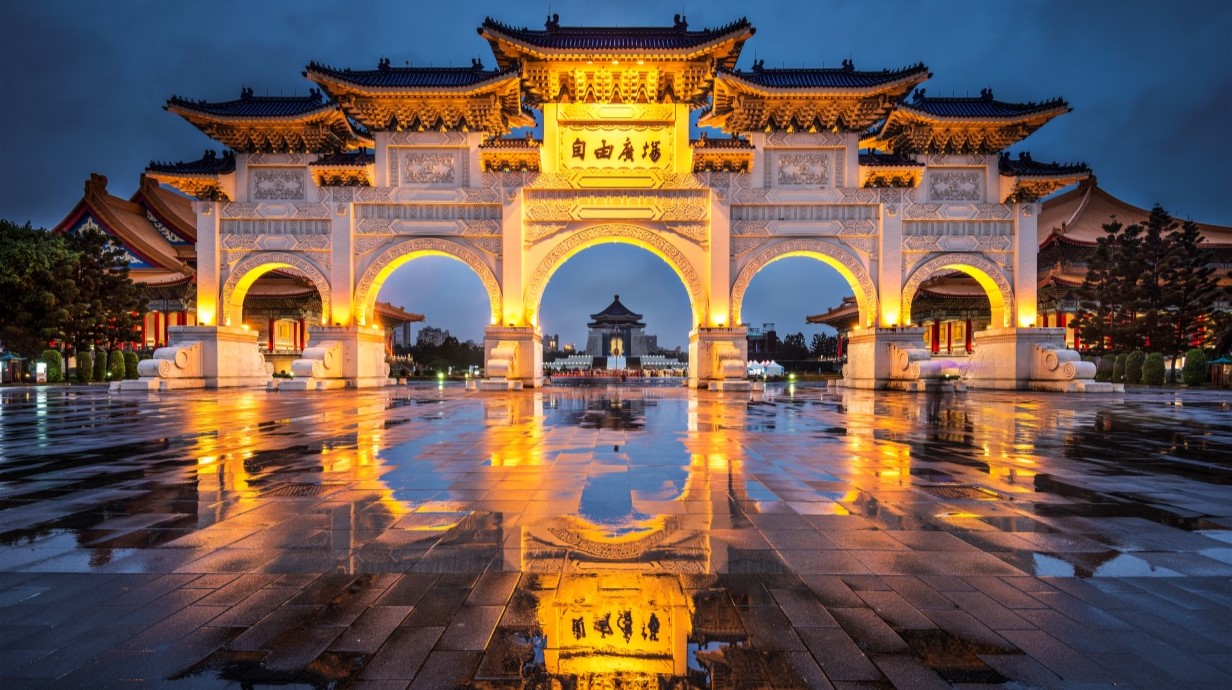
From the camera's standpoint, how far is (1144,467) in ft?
19.3

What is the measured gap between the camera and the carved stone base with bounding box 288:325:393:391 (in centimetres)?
2045

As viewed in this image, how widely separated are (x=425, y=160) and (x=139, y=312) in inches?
694

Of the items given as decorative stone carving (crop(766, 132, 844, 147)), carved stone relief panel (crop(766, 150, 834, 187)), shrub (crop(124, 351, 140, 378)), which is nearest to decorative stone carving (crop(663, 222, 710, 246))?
carved stone relief panel (crop(766, 150, 834, 187))

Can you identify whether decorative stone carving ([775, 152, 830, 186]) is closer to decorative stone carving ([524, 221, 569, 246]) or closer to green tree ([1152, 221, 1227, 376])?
decorative stone carving ([524, 221, 569, 246])

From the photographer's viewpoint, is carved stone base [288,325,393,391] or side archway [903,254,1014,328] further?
side archway [903,254,1014,328]

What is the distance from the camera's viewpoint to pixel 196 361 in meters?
21.4

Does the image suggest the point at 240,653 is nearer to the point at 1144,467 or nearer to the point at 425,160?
the point at 1144,467

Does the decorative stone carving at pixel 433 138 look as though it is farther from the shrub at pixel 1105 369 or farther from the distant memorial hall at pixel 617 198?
the shrub at pixel 1105 369

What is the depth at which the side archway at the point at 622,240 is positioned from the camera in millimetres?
21562

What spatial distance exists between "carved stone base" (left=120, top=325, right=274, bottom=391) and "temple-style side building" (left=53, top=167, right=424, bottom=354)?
971cm

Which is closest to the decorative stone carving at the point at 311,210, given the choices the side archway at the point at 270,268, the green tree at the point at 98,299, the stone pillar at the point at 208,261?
the side archway at the point at 270,268

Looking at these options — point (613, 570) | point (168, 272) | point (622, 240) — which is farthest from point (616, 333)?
point (613, 570)

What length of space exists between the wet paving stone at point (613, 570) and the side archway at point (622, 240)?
50.1 feet

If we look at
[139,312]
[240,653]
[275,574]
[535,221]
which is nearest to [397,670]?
[240,653]
